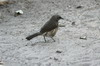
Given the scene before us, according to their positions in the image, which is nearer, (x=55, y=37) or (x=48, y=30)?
(x=48, y=30)

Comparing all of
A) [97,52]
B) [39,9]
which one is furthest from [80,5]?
[97,52]

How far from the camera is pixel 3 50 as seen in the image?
28.5 feet

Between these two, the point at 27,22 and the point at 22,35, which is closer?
the point at 22,35

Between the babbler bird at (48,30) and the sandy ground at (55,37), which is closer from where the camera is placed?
the sandy ground at (55,37)

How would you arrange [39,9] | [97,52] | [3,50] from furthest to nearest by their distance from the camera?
[39,9]
[3,50]
[97,52]

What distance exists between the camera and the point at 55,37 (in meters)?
9.64

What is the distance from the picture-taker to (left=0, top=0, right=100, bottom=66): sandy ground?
7.87 metres

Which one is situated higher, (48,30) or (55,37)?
(48,30)

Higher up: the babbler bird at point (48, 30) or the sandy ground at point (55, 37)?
the babbler bird at point (48, 30)

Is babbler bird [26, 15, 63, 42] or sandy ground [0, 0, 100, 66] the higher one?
babbler bird [26, 15, 63, 42]

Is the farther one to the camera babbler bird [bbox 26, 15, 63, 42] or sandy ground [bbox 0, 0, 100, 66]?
babbler bird [bbox 26, 15, 63, 42]

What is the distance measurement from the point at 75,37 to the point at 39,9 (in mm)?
2829

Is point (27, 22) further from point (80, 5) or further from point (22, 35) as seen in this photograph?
point (80, 5)

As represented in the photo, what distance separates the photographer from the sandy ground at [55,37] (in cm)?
787
